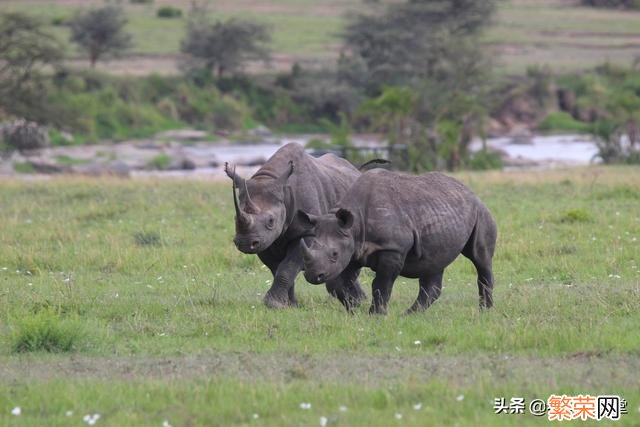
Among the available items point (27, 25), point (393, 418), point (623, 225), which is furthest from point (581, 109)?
point (393, 418)

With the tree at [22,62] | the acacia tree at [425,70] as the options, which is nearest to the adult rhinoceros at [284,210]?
the acacia tree at [425,70]

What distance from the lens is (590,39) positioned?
7662 cm

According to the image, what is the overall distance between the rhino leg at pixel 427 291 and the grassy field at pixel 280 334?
0.60 feet

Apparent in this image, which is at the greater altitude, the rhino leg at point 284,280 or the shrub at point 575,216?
the rhino leg at point 284,280

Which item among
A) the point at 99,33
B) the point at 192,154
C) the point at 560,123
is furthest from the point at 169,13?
the point at 192,154

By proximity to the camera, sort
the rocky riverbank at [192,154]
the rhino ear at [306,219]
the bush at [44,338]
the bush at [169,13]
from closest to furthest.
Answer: the bush at [44,338] < the rhino ear at [306,219] < the rocky riverbank at [192,154] < the bush at [169,13]

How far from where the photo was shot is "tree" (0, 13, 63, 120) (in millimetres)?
35625

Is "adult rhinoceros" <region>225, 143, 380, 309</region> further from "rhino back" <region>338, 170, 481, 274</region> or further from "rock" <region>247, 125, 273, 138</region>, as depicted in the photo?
"rock" <region>247, 125, 273, 138</region>

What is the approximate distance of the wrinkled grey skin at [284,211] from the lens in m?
11.0

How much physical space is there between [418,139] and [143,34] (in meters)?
39.6

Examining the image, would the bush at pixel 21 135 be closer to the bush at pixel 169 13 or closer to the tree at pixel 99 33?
the tree at pixel 99 33

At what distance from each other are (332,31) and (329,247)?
6653 cm

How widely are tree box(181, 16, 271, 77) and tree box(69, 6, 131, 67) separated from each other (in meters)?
3.18

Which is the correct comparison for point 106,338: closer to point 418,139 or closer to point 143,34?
point 418,139
